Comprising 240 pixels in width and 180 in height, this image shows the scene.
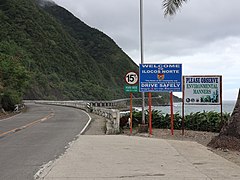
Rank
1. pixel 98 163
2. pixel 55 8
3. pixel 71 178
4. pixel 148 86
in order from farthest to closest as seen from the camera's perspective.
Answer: pixel 55 8 → pixel 148 86 → pixel 98 163 → pixel 71 178

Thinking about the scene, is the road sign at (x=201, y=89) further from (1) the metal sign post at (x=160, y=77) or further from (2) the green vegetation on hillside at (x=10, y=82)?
(2) the green vegetation on hillside at (x=10, y=82)

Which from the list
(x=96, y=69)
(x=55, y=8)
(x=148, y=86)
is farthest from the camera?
(x=55, y=8)

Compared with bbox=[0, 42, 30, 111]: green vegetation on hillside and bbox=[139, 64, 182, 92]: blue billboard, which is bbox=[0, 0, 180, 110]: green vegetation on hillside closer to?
bbox=[0, 42, 30, 111]: green vegetation on hillside

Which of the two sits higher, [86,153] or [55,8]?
[55,8]

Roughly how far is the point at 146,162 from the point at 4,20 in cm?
9426

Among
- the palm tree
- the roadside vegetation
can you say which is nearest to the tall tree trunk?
the palm tree

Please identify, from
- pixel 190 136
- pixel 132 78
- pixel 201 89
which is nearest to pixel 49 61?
pixel 132 78

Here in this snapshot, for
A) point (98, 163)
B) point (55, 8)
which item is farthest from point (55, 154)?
point (55, 8)

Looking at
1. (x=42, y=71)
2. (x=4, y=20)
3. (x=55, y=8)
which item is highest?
→ (x=55, y=8)

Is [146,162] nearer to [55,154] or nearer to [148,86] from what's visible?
[55,154]

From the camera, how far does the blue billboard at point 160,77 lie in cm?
1628

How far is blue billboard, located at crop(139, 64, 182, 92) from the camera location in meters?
16.3

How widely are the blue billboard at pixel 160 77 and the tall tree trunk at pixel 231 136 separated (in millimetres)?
3513

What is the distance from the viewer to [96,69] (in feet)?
393
